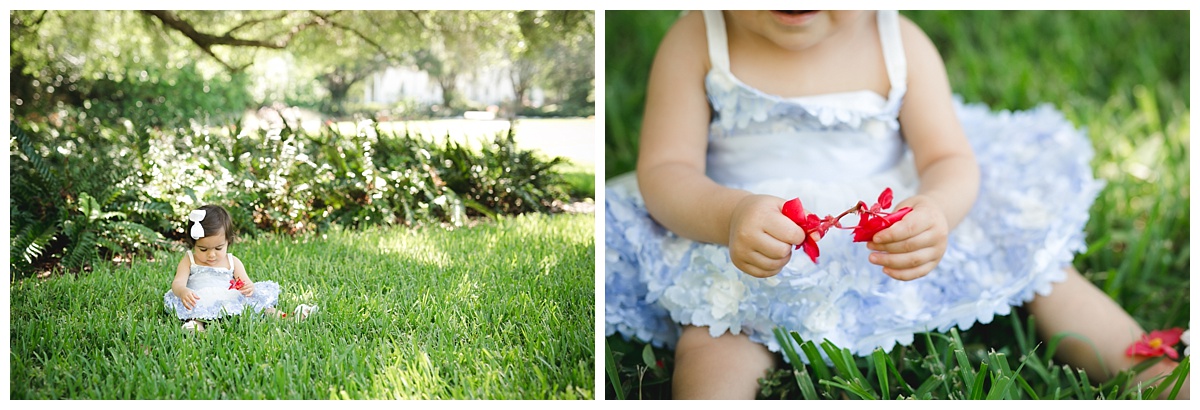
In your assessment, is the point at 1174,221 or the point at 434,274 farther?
the point at 1174,221

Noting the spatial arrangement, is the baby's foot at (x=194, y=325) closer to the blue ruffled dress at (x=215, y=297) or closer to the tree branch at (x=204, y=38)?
the blue ruffled dress at (x=215, y=297)

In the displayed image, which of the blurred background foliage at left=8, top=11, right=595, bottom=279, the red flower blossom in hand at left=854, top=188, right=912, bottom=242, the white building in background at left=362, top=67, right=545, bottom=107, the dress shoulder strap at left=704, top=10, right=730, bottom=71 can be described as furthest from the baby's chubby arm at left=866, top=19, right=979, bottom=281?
the white building in background at left=362, top=67, right=545, bottom=107

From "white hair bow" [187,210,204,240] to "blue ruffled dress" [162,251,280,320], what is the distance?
25 millimetres

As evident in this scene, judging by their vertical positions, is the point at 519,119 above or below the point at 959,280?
above

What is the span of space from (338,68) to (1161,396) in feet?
3.80

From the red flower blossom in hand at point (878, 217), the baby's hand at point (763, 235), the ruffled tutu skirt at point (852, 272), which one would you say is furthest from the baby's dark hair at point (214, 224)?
the red flower blossom in hand at point (878, 217)

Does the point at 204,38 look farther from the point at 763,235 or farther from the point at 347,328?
the point at 763,235

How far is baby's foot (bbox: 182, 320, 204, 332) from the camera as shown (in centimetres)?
102

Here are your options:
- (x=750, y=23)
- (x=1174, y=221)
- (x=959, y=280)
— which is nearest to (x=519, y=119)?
(x=750, y=23)

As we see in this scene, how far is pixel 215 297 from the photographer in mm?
1047

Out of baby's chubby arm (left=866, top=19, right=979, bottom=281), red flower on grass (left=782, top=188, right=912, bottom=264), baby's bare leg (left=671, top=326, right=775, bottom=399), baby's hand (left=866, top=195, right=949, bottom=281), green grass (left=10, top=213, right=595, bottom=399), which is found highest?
baby's chubby arm (left=866, top=19, right=979, bottom=281)

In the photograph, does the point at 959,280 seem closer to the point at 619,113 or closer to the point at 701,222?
the point at 701,222

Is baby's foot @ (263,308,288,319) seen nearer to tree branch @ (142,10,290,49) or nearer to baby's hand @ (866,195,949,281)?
tree branch @ (142,10,290,49)

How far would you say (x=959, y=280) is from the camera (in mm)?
1219
